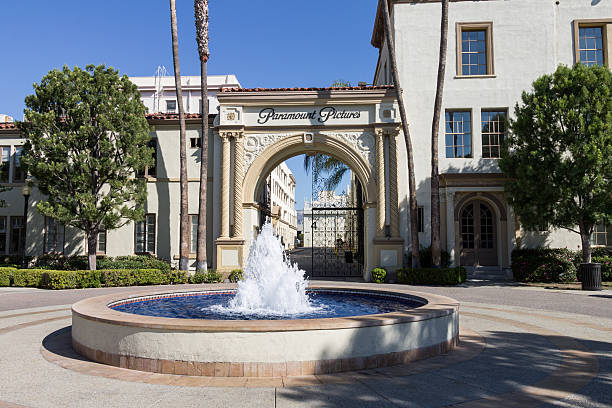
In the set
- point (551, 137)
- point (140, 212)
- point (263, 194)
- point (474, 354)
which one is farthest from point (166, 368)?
point (263, 194)

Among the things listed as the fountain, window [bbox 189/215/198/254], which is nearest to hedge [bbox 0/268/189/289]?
window [bbox 189/215/198/254]

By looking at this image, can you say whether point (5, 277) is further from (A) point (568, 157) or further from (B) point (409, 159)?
(A) point (568, 157)

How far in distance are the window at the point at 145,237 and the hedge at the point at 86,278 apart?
4214mm

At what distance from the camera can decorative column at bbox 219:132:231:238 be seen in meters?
20.6

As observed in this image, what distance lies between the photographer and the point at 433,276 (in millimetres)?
18094

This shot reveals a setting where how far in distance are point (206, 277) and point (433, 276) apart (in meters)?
9.49

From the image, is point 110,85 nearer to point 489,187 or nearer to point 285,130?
point 285,130

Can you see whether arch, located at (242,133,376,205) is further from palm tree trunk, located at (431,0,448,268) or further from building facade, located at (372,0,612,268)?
palm tree trunk, located at (431,0,448,268)

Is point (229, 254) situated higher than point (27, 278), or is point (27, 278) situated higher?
point (229, 254)

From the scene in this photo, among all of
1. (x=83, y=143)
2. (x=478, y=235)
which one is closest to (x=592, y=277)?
(x=478, y=235)

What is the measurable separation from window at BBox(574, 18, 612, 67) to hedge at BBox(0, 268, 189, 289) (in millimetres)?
21490

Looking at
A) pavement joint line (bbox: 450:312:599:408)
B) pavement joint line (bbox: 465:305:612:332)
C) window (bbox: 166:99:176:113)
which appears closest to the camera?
pavement joint line (bbox: 450:312:599:408)

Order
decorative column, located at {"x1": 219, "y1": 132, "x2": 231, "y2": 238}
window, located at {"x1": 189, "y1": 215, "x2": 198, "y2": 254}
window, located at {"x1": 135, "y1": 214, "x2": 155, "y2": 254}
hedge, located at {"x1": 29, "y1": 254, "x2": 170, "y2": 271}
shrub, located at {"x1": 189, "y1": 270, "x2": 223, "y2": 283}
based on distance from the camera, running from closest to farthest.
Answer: shrub, located at {"x1": 189, "y1": 270, "x2": 223, "y2": 283}, hedge, located at {"x1": 29, "y1": 254, "x2": 170, "y2": 271}, decorative column, located at {"x1": 219, "y1": 132, "x2": 231, "y2": 238}, window, located at {"x1": 189, "y1": 215, "x2": 198, "y2": 254}, window, located at {"x1": 135, "y1": 214, "x2": 155, "y2": 254}

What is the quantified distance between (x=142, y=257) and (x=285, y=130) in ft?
30.0
